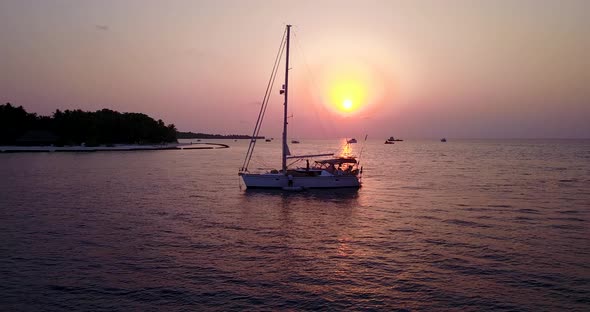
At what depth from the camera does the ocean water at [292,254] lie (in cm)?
1459

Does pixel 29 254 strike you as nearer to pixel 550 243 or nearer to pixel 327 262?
pixel 327 262

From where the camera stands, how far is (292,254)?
20.1m

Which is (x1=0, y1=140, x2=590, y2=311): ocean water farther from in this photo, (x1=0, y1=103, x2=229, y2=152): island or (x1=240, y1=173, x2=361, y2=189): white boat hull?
(x1=0, y1=103, x2=229, y2=152): island

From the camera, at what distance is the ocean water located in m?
14.6

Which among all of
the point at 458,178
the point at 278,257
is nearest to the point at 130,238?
the point at 278,257

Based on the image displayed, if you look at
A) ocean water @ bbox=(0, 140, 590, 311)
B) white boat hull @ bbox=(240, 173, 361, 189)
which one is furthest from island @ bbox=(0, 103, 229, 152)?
ocean water @ bbox=(0, 140, 590, 311)

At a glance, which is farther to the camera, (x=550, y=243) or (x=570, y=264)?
(x=550, y=243)

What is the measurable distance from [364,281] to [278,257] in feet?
15.1

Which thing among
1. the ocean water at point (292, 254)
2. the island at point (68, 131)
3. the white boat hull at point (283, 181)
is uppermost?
the island at point (68, 131)

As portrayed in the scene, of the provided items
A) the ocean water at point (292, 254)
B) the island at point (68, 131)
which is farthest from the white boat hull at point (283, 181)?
the island at point (68, 131)

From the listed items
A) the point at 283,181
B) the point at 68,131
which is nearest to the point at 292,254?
the point at 283,181

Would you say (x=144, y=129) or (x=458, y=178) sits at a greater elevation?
(x=144, y=129)

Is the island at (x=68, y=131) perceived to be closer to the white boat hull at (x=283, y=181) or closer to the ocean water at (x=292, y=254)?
the white boat hull at (x=283, y=181)

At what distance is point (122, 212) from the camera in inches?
1234
